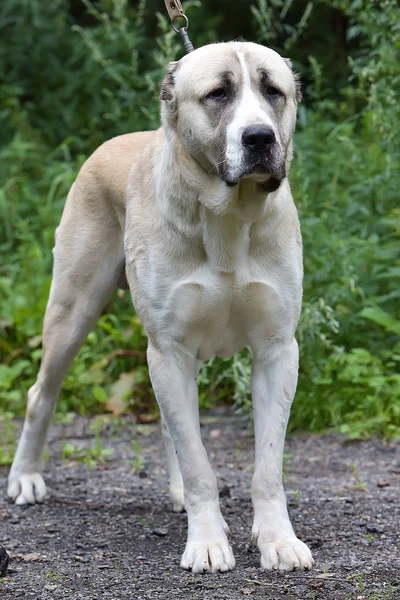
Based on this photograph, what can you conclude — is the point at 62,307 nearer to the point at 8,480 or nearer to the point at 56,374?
the point at 56,374

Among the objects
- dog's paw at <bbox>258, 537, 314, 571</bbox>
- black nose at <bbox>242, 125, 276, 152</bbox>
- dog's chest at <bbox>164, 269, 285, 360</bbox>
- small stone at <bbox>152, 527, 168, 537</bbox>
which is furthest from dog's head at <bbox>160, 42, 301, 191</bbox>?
small stone at <bbox>152, 527, 168, 537</bbox>

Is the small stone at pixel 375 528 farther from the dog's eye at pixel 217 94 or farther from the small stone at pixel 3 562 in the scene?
the dog's eye at pixel 217 94

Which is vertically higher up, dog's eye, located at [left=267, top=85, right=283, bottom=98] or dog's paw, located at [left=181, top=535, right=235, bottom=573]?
dog's eye, located at [left=267, top=85, right=283, bottom=98]

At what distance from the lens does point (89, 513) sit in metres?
4.41

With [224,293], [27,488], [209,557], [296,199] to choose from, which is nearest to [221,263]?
[224,293]

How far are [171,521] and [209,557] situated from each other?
31.4 inches

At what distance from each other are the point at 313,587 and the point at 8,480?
2.10 m

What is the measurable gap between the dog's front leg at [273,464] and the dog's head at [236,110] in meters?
0.68

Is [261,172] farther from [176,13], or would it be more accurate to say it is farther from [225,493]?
[225,493]

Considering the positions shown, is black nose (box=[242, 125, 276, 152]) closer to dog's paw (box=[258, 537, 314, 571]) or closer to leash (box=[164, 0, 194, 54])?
leash (box=[164, 0, 194, 54])

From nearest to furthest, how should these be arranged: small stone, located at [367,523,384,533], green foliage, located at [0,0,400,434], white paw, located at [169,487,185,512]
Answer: small stone, located at [367,523,384,533] < white paw, located at [169,487,185,512] < green foliage, located at [0,0,400,434]

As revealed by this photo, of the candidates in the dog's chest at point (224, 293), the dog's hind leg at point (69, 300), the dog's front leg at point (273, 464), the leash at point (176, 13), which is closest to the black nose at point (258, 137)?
the dog's chest at point (224, 293)

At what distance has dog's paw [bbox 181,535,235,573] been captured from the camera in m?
3.46

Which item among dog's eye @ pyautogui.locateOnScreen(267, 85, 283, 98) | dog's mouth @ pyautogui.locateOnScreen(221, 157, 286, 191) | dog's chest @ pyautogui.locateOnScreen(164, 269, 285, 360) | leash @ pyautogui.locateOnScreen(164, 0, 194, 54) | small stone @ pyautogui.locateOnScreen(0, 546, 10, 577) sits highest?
leash @ pyautogui.locateOnScreen(164, 0, 194, 54)
